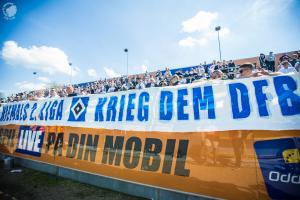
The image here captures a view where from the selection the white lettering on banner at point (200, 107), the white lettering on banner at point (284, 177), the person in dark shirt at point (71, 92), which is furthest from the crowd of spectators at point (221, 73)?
the white lettering on banner at point (284, 177)

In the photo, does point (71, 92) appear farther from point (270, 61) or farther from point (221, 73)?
point (270, 61)

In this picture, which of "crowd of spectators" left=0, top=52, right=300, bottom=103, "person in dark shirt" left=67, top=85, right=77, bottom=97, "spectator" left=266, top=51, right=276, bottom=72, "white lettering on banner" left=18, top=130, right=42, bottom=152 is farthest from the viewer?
"spectator" left=266, top=51, right=276, bottom=72

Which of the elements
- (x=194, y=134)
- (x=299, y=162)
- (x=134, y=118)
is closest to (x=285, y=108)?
(x=299, y=162)

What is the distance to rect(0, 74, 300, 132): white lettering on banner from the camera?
3.22 meters

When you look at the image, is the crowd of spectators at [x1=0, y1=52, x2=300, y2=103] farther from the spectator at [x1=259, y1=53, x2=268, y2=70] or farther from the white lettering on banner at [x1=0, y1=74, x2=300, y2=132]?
the white lettering on banner at [x1=0, y1=74, x2=300, y2=132]

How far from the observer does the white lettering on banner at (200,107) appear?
322 centimetres

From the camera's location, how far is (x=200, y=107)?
12.7 ft

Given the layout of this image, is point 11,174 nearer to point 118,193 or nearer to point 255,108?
point 118,193

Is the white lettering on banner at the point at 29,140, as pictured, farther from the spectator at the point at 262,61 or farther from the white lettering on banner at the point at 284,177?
the spectator at the point at 262,61

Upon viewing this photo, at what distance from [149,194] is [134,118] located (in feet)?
5.52

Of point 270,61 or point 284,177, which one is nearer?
point 284,177

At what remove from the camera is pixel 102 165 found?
15.8 feet

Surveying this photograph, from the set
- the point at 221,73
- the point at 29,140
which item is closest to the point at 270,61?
the point at 221,73

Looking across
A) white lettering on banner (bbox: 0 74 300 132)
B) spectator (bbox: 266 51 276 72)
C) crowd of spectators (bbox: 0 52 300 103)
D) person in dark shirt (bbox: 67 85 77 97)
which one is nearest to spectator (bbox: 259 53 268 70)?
crowd of spectators (bbox: 0 52 300 103)
